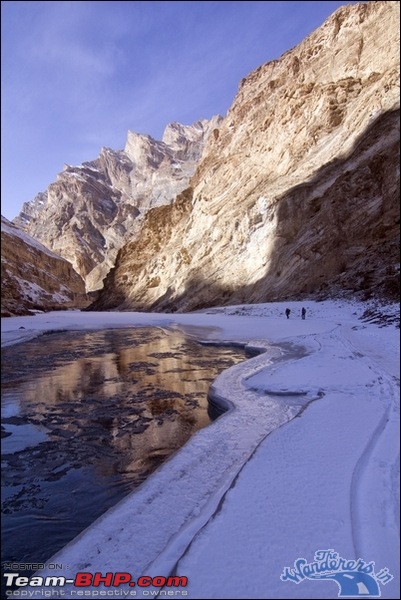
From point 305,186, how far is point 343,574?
36.2 metres

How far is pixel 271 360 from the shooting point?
378 inches

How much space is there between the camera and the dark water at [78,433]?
10.9ft

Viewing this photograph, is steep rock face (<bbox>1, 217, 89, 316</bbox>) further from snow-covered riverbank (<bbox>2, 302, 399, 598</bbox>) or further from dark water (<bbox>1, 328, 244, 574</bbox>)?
snow-covered riverbank (<bbox>2, 302, 399, 598</bbox>)

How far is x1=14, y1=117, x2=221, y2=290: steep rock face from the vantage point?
118688 mm

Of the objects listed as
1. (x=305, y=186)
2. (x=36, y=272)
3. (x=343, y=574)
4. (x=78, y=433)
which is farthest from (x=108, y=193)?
(x=343, y=574)

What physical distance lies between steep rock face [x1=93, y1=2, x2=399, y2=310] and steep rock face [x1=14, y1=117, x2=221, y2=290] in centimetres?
5152

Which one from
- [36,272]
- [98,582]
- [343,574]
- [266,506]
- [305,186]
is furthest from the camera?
[36,272]

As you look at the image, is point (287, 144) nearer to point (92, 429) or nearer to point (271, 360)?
point (271, 360)

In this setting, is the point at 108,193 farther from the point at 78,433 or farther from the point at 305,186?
the point at 78,433

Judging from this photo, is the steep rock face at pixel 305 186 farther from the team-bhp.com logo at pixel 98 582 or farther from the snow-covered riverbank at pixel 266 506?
the team-bhp.com logo at pixel 98 582

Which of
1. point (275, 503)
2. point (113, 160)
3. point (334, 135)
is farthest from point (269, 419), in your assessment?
point (113, 160)

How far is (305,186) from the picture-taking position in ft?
113

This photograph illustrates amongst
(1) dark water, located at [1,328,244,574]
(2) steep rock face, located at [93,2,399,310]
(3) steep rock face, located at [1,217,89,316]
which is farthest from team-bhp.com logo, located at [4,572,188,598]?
(3) steep rock face, located at [1,217,89,316]

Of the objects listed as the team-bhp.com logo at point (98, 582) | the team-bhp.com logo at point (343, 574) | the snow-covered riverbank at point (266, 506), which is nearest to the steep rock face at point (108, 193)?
the snow-covered riverbank at point (266, 506)
